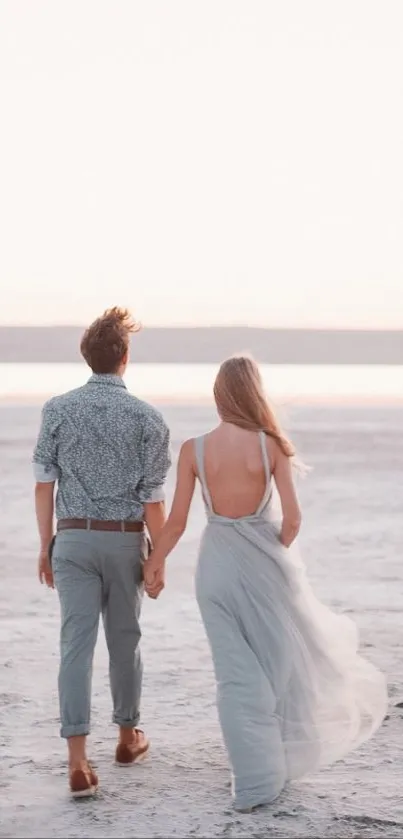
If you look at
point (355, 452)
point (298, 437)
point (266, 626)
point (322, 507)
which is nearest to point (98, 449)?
point (266, 626)

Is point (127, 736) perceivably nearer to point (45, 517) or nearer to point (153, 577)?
point (153, 577)

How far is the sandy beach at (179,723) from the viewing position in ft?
16.2

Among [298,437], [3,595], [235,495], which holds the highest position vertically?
[235,495]

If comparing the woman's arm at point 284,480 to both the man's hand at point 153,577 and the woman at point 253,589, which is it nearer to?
the woman at point 253,589

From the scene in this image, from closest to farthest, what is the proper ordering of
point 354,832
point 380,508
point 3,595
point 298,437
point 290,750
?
point 354,832 → point 290,750 → point 3,595 → point 380,508 → point 298,437

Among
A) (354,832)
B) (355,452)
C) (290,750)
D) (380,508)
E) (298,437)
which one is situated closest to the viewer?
(354,832)

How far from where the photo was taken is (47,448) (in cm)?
540

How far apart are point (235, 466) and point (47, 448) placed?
71cm

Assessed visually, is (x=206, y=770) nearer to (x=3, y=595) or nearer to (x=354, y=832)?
(x=354, y=832)

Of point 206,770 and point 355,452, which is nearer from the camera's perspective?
point 206,770

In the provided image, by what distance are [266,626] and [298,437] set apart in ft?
61.8

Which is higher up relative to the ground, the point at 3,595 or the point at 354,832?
the point at 354,832

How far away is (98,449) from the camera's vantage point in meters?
5.38

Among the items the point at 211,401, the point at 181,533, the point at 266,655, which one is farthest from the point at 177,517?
the point at 211,401
